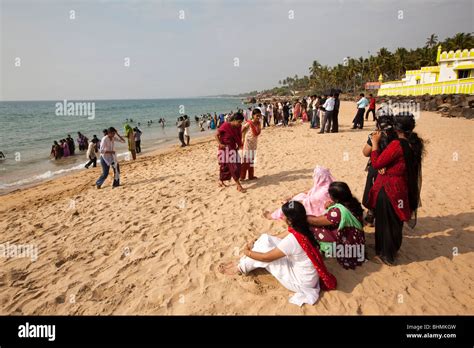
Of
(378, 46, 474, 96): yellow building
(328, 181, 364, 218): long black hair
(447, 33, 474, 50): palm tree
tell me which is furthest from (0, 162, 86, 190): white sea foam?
(447, 33, 474, 50): palm tree

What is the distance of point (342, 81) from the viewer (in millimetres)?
72938

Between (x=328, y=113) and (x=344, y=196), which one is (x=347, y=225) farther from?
(x=328, y=113)

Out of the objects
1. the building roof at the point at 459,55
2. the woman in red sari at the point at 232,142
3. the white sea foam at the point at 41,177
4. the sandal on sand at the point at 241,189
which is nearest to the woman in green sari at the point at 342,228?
the sandal on sand at the point at 241,189

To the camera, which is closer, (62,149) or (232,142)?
(232,142)

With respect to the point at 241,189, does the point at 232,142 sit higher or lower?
higher

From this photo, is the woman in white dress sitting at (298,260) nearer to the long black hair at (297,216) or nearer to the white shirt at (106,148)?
the long black hair at (297,216)

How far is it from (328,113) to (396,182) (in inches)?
381

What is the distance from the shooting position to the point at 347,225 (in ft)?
10.0

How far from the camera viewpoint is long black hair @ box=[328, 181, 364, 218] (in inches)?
123

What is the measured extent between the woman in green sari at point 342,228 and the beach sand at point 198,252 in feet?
0.72

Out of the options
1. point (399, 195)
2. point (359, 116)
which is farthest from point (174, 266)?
point (359, 116)

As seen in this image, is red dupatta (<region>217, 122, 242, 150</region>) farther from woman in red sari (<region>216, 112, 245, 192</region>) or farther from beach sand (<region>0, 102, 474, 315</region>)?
beach sand (<region>0, 102, 474, 315</region>)

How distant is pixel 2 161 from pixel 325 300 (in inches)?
700

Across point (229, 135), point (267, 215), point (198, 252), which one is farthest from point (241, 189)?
point (198, 252)
